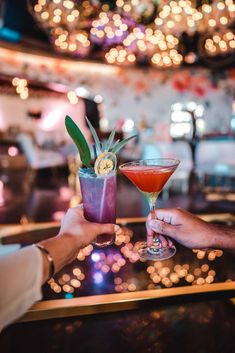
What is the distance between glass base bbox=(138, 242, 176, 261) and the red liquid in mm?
223

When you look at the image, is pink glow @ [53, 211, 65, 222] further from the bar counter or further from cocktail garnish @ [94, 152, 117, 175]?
cocktail garnish @ [94, 152, 117, 175]

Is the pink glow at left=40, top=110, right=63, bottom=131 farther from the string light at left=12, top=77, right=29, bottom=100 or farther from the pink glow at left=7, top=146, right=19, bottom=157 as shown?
the pink glow at left=7, top=146, right=19, bottom=157

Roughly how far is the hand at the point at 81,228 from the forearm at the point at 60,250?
2 cm

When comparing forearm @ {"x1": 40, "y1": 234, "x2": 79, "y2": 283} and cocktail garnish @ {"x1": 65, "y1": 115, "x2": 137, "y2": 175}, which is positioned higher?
cocktail garnish @ {"x1": 65, "y1": 115, "x2": 137, "y2": 175}

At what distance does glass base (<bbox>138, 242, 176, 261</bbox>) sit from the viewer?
119cm

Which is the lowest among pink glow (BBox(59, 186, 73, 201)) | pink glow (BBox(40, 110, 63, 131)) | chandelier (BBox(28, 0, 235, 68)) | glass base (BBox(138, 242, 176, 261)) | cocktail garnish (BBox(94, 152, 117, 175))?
pink glow (BBox(59, 186, 73, 201))

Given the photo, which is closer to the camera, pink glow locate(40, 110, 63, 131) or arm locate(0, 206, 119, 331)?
arm locate(0, 206, 119, 331)

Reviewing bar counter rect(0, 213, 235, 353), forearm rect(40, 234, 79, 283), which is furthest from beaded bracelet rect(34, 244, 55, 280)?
bar counter rect(0, 213, 235, 353)

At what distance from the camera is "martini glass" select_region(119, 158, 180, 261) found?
46.5 inches

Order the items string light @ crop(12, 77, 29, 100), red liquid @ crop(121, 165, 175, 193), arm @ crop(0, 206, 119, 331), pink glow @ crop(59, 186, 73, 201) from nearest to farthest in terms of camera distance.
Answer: arm @ crop(0, 206, 119, 331) < red liquid @ crop(121, 165, 175, 193) < pink glow @ crop(59, 186, 73, 201) < string light @ crop(12, 77, 29, 100)

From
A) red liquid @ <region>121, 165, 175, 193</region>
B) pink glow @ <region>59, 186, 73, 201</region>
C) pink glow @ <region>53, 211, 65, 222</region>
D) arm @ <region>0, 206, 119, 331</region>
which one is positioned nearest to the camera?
arm @ <region>0, 206, 119, 331</region>

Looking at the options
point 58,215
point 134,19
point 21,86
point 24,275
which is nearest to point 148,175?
point 24,275

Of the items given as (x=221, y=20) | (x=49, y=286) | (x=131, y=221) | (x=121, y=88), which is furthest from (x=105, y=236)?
(x=121, y=88)

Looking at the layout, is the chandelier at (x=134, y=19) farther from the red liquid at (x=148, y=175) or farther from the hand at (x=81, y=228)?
the hand at (x=81, y=228)
